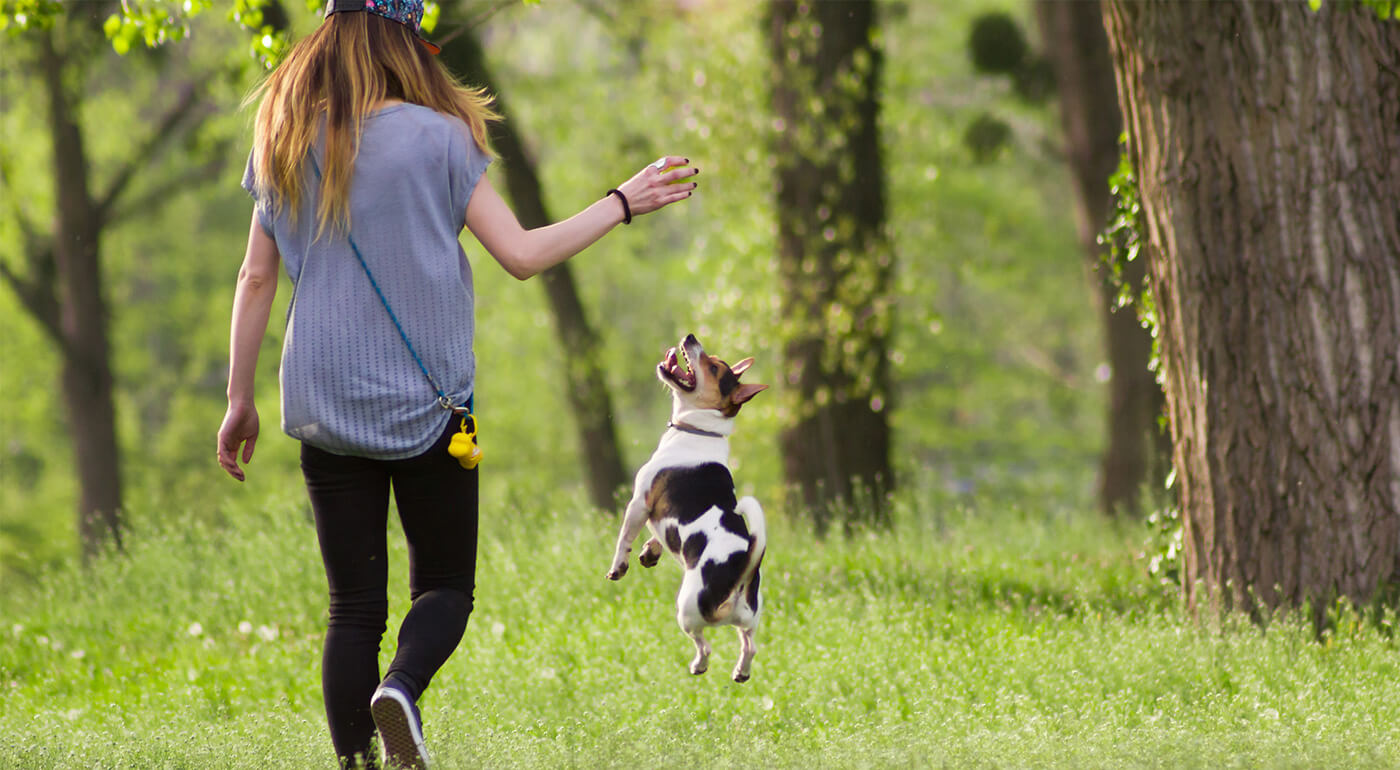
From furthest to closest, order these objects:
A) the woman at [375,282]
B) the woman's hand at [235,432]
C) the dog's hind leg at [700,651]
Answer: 1. the woman's hand at [235,432]
2. the woman at [375,282]
3. the dog's hind leg at [700,651]

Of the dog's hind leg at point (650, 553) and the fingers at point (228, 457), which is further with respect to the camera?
the fingers at point (228, 457)

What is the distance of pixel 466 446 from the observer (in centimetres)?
313

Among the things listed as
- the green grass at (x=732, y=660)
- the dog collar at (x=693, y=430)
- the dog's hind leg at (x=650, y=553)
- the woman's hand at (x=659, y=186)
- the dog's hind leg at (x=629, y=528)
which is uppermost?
the woman's hand at (x=659, y=186)

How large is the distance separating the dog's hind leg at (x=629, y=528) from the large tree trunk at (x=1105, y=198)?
853cm

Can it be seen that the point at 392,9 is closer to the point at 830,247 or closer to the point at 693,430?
the point at 693,430

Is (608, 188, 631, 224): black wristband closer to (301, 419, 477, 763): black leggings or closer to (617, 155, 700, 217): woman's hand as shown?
(617, 155, 700, 217): woman's hand

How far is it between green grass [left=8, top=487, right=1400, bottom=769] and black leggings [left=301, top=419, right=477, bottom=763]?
16.6 inches

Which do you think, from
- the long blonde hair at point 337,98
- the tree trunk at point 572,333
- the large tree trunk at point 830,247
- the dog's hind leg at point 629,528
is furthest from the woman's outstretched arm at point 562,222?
the tree trunk at point 572,333

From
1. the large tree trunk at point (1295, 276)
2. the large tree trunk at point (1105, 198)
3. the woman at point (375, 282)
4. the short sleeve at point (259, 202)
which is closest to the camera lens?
the woman at point (375, 282)

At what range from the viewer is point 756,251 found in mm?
11188

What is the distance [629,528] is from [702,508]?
0.22m

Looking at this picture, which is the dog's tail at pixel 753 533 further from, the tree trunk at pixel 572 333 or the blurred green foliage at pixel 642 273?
the tree trunk at pixel 572 333

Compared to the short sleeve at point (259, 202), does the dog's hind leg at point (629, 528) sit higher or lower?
lower

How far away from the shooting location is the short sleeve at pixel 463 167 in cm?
312
